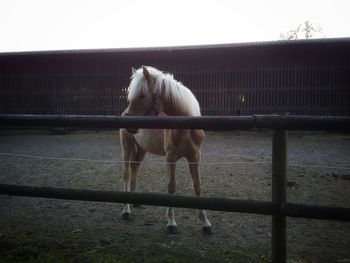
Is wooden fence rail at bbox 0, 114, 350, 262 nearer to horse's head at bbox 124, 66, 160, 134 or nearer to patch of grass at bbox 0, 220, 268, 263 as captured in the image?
patch of grass at bbox 0, 220, 268, 263

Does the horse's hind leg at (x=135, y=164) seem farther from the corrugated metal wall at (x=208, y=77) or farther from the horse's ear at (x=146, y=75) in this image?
the corrugated metal wall at (x=208, y=77)


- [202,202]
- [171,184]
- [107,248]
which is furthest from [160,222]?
[202,202]

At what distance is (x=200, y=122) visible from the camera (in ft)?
6.62

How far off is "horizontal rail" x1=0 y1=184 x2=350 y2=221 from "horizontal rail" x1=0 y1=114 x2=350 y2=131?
Result: 52 centimetres

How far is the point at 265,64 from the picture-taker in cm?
1300

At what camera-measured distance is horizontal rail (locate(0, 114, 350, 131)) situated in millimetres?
1849

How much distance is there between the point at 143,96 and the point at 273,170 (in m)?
1.82

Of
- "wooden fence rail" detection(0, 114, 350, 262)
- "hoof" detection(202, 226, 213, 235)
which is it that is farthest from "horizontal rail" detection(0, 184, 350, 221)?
"hoof" detection(202, 226, 213, 235)

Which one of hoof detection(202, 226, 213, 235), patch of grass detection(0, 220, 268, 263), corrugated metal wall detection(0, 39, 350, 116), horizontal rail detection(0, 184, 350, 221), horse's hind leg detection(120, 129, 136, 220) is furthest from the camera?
corrugated metal wall detection(0, 39, 350, 116)

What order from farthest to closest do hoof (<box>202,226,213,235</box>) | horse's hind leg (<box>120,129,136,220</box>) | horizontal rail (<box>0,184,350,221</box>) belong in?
horse's hind leg (<box>120,129,136,220</box>) < hoof (<box>202,226,213,235</box>) < horizontal rail (<box>0,184,350,221</box>)

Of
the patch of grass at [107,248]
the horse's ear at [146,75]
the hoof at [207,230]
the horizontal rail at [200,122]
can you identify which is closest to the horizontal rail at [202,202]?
the horizontal rail at [200,122]

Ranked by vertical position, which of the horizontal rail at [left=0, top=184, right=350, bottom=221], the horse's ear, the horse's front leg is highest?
the horse's ear

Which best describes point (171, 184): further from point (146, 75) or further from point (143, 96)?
point (146, 75)

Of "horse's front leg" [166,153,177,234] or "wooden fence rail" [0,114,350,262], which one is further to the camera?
"horse's front leg" [166,153,177,234]
